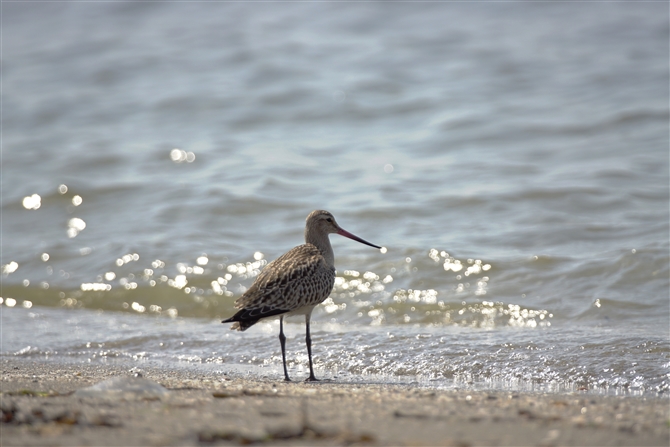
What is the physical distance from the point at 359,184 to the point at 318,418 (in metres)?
8.45

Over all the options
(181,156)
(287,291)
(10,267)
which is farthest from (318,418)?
(181,156)

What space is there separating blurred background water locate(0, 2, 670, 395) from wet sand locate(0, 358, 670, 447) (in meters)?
1.37

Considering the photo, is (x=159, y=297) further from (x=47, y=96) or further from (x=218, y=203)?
(x=47, y=96)

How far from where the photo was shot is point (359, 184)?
12234mm

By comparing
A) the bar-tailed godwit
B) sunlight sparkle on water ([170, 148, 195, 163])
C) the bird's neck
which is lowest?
the bar-tailed godwit

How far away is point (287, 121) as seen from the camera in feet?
50.8

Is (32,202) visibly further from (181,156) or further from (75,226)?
(181,156)

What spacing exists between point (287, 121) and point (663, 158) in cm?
663

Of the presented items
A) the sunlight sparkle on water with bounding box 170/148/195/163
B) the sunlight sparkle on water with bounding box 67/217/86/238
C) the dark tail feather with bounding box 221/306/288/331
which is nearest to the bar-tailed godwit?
the dark tail feather with bounding box 221/306/288/331

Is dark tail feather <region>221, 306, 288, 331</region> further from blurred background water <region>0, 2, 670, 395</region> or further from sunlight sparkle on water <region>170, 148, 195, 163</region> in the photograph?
sunlight sparkle on water <region>170, 148, 195, 163</region>

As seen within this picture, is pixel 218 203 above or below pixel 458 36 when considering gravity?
below

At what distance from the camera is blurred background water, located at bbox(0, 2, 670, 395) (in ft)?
23.6

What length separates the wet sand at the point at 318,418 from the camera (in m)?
3.58

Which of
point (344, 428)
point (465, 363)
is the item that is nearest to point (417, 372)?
point (465, 363)
